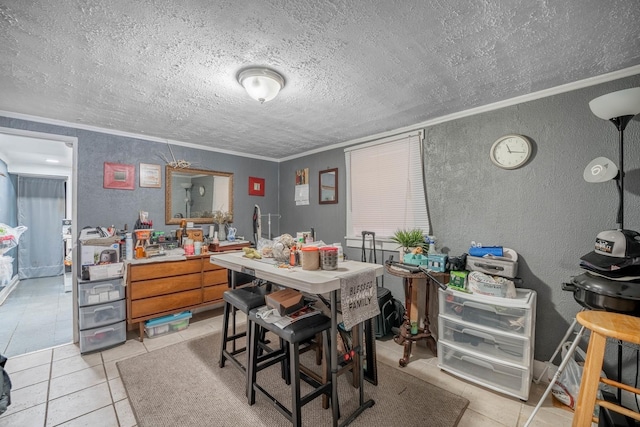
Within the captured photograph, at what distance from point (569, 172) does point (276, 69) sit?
2.43 metres

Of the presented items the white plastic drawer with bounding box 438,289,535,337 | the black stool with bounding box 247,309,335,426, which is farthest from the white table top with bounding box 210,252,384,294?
the white plastic drawer with bounding box 438,289,535,337

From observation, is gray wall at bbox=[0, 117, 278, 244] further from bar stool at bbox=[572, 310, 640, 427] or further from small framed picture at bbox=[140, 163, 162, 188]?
bar stool at bbox=[572, 310, 640, 427]

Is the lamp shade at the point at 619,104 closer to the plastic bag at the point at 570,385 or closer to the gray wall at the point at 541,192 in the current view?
the gray wall at the point at 541,192

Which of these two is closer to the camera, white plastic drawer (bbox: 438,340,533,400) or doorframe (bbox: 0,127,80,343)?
white plastic drawer (bbox: 438,340,533,400)

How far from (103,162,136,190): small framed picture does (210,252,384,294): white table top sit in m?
2.18

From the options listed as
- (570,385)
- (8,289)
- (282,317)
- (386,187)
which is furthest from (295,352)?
(8,289)

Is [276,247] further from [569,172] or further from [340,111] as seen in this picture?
[569,172]

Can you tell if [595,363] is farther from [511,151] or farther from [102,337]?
[102,337]

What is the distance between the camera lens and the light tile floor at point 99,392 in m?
1.79

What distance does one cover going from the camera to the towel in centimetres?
154

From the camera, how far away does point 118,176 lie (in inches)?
129

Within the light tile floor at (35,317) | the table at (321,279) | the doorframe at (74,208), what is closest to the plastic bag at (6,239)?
the light tile floor at (35,317)

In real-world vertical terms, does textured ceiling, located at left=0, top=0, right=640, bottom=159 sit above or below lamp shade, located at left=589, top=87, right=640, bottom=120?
above

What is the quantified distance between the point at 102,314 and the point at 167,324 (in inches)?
25.3
